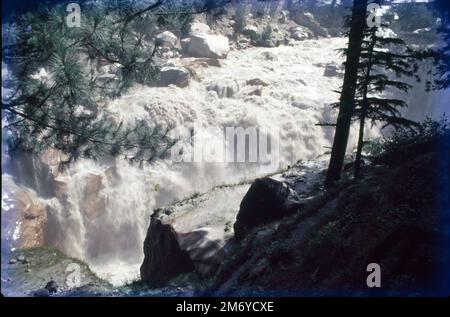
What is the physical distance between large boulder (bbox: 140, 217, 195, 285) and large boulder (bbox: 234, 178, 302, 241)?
131 cm

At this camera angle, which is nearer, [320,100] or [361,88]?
[361,88]

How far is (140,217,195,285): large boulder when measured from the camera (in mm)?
9602

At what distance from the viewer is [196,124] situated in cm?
2278

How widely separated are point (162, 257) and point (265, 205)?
2858 millimetres

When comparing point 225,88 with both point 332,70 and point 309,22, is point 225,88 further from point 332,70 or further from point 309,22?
point 309,22

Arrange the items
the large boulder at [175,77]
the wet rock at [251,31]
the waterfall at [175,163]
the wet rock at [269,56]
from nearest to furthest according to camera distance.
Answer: the waterfall at [175,163], the large boulder at [175,77], the wet rock at [251,31], the wet rock at [269,56]

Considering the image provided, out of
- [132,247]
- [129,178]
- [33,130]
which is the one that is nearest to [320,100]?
[129,178]

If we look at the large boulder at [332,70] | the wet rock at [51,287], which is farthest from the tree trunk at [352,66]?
the large boulder at [332,70]

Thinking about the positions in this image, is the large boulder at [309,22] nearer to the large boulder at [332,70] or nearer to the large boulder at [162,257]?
the large boulder at [332,70]

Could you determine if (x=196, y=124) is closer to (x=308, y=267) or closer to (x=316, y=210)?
(x=316, y=210)

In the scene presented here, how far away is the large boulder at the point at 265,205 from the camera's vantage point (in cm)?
898

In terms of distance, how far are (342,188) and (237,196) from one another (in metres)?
4.73

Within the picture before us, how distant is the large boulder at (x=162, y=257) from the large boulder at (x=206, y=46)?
14160 millimetres

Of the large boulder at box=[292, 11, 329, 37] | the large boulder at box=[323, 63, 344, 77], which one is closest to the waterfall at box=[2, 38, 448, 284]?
the large boulder at box=[323, 63, 344, 77]
